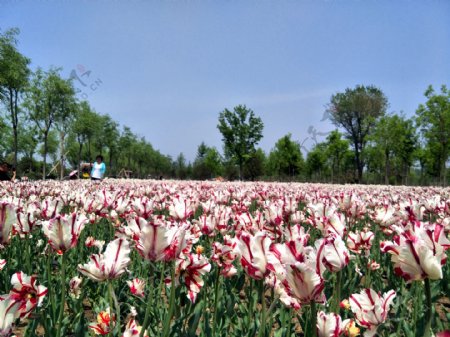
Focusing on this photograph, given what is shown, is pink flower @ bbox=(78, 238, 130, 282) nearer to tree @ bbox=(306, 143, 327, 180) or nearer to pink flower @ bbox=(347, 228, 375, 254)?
pink flower @ bbox=(347, 228, 375, 254)

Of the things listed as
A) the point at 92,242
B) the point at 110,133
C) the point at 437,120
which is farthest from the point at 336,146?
the point at 92,242

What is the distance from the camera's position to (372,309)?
60.4 inches

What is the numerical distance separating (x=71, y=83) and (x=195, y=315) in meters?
36.4

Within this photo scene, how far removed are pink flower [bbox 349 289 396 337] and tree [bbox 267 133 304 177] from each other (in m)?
49.7

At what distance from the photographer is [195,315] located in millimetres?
1934

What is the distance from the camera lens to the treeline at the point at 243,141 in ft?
94.6

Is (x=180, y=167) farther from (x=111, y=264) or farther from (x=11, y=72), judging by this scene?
(x=111, y=264)

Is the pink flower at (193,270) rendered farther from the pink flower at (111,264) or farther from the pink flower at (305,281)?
the pink flower at (305,281)

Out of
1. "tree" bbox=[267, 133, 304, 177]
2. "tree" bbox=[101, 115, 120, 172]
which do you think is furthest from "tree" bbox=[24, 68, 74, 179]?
"tree" bbox=[267, 133, 304, 177]

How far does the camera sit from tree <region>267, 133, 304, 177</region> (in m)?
51.0

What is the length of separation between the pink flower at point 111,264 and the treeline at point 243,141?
20.3 metres

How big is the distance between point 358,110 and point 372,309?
5159 centimetres

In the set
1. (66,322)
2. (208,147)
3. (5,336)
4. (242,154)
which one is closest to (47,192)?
(66,322)

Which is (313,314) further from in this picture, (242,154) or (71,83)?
(242,154)
